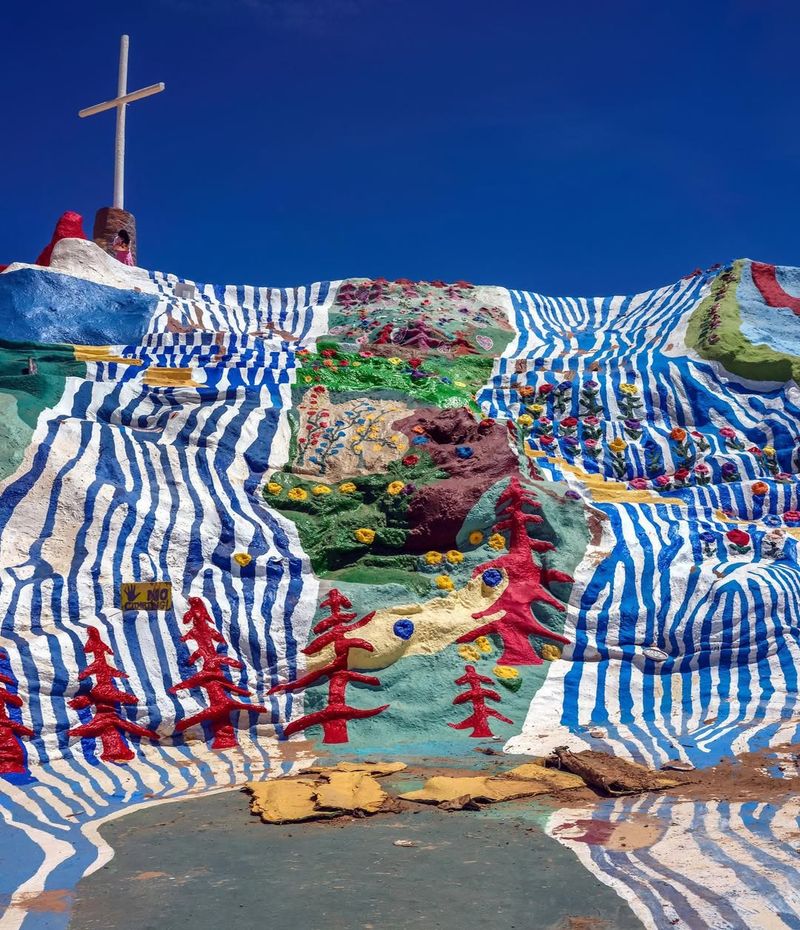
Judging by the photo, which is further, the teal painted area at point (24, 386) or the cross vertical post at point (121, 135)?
the cross vertical post at point (121, 135)

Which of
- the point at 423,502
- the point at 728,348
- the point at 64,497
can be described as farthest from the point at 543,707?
the point at 728,348

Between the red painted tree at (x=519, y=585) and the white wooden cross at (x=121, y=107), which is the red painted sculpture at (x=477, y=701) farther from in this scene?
the white wooden cross at (x=121, y=107)

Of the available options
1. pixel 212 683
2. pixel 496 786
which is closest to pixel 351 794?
pixel 496 786

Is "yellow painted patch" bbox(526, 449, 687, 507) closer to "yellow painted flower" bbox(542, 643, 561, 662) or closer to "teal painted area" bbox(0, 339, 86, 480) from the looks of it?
"yellow painted flower" bbox(542, 643, 561, 662)

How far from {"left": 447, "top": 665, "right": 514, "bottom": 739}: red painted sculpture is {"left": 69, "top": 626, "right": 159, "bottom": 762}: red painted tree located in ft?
6.47

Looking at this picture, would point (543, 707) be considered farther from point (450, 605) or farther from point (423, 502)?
point (423, 502)

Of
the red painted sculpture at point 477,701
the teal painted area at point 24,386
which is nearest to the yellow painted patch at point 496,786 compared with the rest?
the red painted sculpture at point 477,701

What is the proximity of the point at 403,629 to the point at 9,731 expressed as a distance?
2.62m

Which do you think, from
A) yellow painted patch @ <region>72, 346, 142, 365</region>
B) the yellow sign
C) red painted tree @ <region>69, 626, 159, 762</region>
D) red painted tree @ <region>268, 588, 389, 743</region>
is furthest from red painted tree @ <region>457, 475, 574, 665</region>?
yellow painted patch @ <region>72, 346, 142, 365</region>

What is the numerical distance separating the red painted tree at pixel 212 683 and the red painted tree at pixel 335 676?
30cm

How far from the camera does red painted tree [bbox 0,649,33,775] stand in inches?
237

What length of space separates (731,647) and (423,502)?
8.53 feet

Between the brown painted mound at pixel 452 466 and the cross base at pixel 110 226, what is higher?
the cross base at pixel 110 226

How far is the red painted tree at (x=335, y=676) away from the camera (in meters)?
6.70
